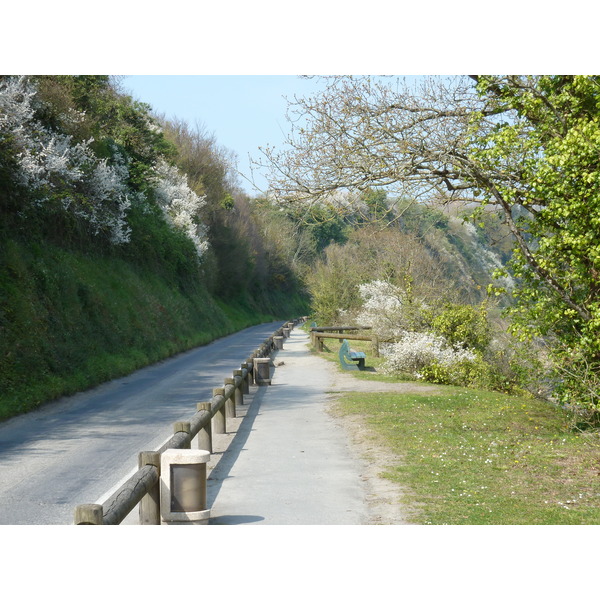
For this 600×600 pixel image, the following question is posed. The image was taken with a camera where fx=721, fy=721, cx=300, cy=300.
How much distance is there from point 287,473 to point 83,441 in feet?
13.5

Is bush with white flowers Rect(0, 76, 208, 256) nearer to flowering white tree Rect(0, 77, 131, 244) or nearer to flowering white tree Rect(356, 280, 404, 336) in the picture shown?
flowering white tree Rect(0, 77, 131, 244)

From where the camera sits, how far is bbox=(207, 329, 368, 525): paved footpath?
751 cm

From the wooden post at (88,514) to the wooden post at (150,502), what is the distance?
63.7 inches

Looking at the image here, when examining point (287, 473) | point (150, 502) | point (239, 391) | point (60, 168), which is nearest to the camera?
point (150, 502)

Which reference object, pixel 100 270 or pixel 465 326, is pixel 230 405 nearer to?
pixel 465 326

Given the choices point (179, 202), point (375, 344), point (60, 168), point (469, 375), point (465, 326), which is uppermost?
point (179, 202)

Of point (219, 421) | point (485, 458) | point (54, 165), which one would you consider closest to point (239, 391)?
point (219, 421)

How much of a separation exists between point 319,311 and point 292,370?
23470 mm

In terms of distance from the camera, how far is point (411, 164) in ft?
39.5

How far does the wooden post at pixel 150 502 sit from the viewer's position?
22.1ft

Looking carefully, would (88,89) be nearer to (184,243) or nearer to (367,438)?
(184,243)

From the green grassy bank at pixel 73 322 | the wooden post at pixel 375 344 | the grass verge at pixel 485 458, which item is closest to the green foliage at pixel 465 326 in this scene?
the grass verge at pixel 485 458

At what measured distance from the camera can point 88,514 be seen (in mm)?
5031
